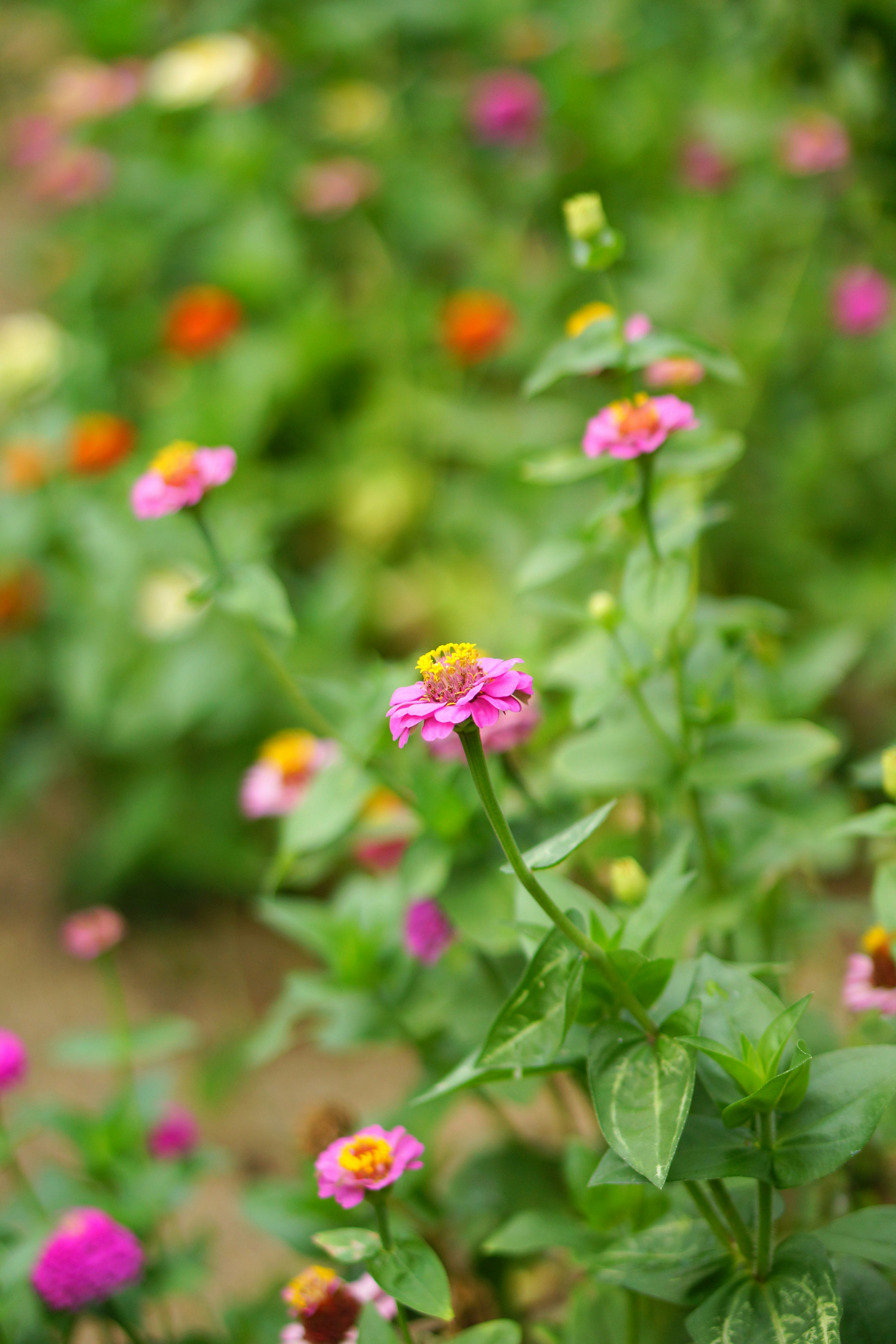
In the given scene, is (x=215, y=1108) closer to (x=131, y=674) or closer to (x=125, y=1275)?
(x=131, y=674)

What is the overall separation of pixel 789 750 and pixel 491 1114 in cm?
54

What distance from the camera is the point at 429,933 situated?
0.87 metres

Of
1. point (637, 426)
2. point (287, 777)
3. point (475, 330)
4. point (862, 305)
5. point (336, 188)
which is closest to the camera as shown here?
point (637, 426)

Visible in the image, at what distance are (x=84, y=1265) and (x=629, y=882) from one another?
0.44 meters

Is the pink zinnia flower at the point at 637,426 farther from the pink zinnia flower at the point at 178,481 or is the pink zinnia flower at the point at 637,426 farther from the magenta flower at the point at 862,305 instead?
the magenta flower at the point at 862,305

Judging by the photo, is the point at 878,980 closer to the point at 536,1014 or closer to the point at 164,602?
the point at 536,1014

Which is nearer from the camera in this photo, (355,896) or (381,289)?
(355,896)

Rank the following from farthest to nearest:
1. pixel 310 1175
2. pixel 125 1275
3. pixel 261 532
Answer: pixel 261 532, pixel 310 1175, pixel 125 1275

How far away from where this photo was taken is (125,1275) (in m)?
0.76

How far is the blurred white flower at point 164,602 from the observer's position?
1.59 meters

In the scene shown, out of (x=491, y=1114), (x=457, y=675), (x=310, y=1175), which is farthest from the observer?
(x=491, y=1114)

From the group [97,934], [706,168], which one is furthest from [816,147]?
[97,934]

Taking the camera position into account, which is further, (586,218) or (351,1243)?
(586,218)

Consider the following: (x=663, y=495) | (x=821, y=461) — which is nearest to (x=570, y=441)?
(x=821, y=461)
